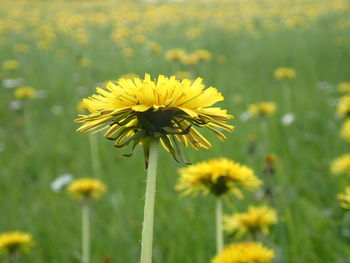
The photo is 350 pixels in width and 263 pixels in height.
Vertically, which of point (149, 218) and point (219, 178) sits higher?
point (219, 178)

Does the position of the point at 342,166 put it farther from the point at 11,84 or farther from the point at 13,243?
the point at 11,84

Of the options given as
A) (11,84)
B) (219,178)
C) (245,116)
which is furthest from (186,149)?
(11,84)

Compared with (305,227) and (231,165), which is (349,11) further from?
(231,165)

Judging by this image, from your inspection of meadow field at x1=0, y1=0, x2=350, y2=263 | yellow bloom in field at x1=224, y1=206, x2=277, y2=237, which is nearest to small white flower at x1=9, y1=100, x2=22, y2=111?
meadow field at x1=0, y1=0, x2=350, y2=263

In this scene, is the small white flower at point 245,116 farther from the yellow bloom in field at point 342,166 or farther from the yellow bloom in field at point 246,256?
the yellow bloom in field at point 246,256

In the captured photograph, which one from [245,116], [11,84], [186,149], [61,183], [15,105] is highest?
[11,84]

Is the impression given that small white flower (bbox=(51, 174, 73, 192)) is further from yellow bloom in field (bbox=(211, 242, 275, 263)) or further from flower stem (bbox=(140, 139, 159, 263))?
flower stem (bbox=(140, 139, 159, 263))

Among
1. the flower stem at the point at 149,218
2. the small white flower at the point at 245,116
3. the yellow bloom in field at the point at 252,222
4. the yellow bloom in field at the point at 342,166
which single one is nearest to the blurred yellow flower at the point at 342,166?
the yellow bloom in field at the point at 342,166

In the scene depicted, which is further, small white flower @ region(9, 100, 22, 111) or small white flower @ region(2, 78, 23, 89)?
small white flower @ region(2, 78, 23, 89)
